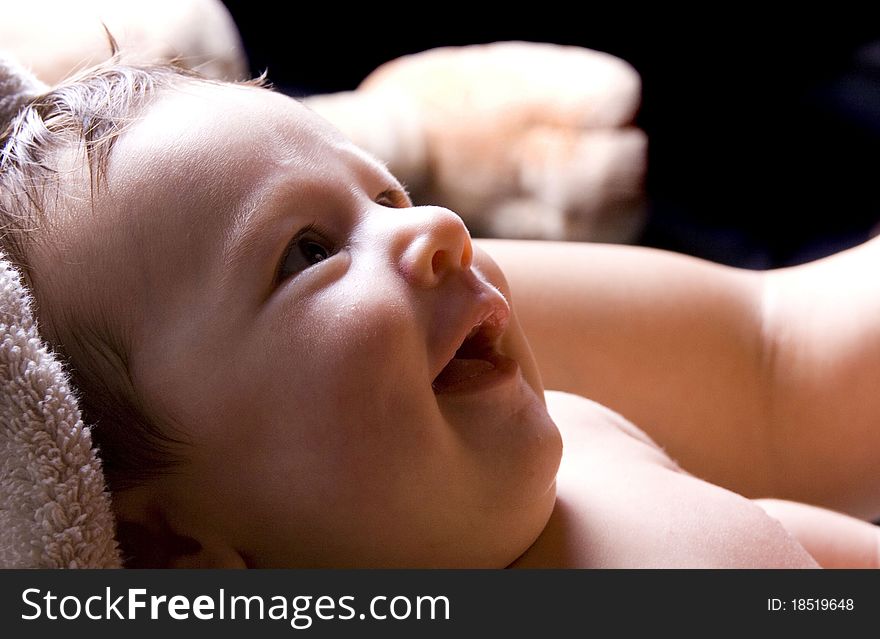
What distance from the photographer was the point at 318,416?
0.54 metres

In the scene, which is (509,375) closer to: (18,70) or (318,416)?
(318,416)

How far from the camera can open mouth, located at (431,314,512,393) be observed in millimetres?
589

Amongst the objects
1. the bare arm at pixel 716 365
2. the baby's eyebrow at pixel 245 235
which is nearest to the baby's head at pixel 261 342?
the baby's eyebrow at pixel 245 235

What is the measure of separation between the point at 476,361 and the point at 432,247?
87mm

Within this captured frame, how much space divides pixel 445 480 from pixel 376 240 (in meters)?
0.14

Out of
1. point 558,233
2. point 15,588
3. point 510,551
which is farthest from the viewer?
point 558,233

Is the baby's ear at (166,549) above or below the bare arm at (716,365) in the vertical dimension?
above

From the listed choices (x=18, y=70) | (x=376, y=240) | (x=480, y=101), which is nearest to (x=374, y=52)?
(x=480, y=101)

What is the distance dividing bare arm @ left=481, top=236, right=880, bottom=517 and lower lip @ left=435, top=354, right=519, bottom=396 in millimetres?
228

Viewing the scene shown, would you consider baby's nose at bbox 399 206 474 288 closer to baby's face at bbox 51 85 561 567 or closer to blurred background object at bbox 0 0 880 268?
baby's face at bbox 51 85 561 567

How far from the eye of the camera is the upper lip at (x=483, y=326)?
0.56 meters

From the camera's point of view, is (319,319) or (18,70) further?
(18,70)

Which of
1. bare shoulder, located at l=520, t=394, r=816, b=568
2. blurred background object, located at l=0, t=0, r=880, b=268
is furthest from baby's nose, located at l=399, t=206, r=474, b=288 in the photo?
blurred background object, located at l=0, t=0, r=880, b=268

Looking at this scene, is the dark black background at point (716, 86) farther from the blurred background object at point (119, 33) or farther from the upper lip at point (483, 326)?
the upper lip at point (483, 326)
